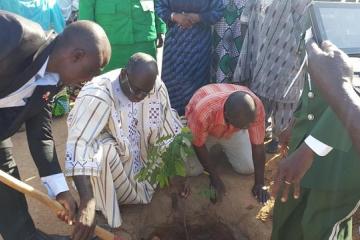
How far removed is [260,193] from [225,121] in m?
0.64

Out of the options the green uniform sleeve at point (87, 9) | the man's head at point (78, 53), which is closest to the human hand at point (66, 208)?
the man's head at point (78, 53)

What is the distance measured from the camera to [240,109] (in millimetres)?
2482

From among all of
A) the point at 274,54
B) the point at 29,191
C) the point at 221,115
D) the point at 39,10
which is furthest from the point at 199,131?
the point at 39,10

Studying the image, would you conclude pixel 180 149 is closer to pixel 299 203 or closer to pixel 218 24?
pixel 299 203

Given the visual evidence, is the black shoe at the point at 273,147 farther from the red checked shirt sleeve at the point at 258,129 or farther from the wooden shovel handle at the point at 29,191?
the wooden shovel handle at the point at 29,191

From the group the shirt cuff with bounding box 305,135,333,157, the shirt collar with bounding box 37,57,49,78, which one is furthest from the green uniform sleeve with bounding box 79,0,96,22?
the shirt cuff with bounding box 305,135,333,157

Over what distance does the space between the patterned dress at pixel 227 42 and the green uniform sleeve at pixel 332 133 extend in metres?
2.10

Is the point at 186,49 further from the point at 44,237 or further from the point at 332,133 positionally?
the point at 332,133

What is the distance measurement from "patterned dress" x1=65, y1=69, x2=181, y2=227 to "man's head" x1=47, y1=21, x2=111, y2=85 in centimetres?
52

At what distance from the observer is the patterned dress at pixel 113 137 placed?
2.18 m

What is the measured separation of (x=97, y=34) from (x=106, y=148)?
2.73 feet

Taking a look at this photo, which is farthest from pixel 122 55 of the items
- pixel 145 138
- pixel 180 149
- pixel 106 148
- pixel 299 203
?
pixel 299 203

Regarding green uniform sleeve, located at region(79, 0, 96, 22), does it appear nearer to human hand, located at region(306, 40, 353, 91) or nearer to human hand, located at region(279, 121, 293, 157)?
human hand, located at region(279, 121, 293, 157)

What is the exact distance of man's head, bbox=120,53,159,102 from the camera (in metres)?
2.28
